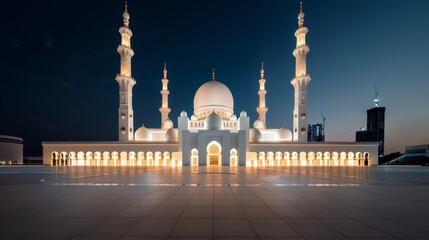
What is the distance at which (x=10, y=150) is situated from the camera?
5606 cm

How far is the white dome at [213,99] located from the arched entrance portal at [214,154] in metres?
9.71

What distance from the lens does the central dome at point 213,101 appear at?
39.2 m

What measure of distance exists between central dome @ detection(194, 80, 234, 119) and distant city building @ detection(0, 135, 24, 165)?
2075 inches

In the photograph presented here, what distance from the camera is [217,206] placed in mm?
5422

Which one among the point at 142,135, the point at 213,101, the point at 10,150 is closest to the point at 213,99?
the point at 213,101

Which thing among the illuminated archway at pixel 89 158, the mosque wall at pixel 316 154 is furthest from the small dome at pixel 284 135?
the illuminated archway at pixel 89 158

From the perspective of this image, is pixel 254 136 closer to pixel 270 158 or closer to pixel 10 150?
pixel 270 158

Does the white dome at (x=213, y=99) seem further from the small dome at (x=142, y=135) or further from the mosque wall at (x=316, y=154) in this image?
the mosque wall at (x=316, y=154)

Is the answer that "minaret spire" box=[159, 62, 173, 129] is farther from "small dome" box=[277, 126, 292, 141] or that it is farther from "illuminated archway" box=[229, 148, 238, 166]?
"small dome" box=[277, 126, 292, 141]

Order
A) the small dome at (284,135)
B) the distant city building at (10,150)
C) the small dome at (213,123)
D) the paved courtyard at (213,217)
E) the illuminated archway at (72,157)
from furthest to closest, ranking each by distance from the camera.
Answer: the distant city building at (10,150) < the small dome at (284,135) < the illuminated archway at (72,157) < the small dome at (213,123) < the paved courtyard at (213,217)

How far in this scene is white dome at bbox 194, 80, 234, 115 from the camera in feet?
129

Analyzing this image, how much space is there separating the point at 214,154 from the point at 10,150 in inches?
2416

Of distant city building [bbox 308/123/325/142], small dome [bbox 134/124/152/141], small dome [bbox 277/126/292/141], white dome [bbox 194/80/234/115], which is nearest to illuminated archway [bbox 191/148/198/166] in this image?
white dome [bbox 194/80/234/115]

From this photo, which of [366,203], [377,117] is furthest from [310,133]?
[366,203]
